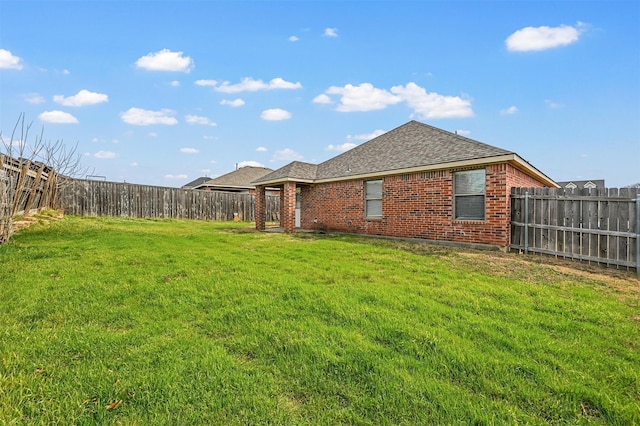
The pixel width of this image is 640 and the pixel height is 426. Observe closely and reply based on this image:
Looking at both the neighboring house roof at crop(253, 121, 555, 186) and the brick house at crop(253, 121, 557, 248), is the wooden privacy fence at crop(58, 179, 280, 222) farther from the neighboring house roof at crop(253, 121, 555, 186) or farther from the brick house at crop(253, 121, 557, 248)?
the neighboring house roof at crop(253, 121, 555, 186)

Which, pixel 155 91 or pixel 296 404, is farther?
pixel 155 91

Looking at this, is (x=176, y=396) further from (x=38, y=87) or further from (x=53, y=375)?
(x=38, y=87)

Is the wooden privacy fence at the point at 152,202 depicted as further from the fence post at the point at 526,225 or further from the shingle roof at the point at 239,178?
the fence post at the point at 526,225

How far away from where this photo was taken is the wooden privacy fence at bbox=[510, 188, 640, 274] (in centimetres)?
649

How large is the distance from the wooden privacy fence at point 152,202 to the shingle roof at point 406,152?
9730 mm

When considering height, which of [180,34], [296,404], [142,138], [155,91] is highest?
[180,34]

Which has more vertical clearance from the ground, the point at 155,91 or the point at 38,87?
the point at 155,91

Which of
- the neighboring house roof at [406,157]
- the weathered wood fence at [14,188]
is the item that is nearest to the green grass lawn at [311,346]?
the weathered wood fence at [14,188]

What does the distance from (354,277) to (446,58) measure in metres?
9.64

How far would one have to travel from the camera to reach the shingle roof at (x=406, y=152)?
949 cm

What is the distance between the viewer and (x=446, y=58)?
1103 centimetres

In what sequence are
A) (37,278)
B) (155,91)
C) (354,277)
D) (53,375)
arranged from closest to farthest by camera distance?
1. (53,375)
2. (37,278)
3. (354,277)
4. (155,91)

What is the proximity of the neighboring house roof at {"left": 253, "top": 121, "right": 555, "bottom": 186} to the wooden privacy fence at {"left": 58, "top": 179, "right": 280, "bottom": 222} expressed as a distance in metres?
8.15

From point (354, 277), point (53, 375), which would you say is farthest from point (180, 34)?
point (53, 375)
